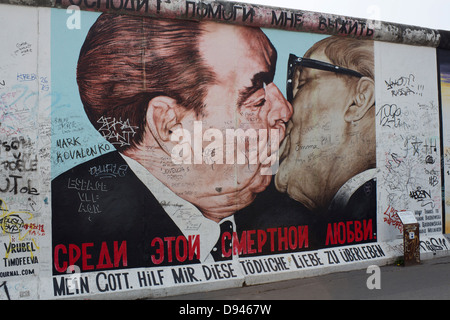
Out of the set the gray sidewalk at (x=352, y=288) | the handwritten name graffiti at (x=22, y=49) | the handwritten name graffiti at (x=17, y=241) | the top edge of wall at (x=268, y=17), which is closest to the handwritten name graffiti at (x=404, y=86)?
the top edge of wall at (x=268, y=17)

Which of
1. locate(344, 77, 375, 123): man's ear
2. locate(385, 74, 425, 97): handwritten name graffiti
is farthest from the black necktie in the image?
locate(385, 74, 425, 97): handwritten name graffiti

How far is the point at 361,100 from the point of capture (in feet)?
26.9

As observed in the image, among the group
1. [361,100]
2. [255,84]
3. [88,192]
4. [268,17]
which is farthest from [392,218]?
[88,192]

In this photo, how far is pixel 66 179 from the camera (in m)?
6.16

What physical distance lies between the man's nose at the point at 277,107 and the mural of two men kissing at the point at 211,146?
25mm

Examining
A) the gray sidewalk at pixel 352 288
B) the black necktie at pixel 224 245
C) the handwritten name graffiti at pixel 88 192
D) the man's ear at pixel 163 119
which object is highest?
the man's ear at pixel 163 119

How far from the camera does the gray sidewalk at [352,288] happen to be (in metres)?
6.17

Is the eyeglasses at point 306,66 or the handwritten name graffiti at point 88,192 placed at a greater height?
the eyeglasses at point 306,66

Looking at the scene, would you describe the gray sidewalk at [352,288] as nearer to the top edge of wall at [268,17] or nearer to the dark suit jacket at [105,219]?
the dark suit jacket at [105,219]

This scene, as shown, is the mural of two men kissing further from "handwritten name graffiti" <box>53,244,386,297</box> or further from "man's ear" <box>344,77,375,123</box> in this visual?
"handwritten name graffiti" <box>53,244,386,297</box>

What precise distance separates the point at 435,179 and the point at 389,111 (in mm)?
1894

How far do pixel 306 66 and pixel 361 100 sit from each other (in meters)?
1.35
